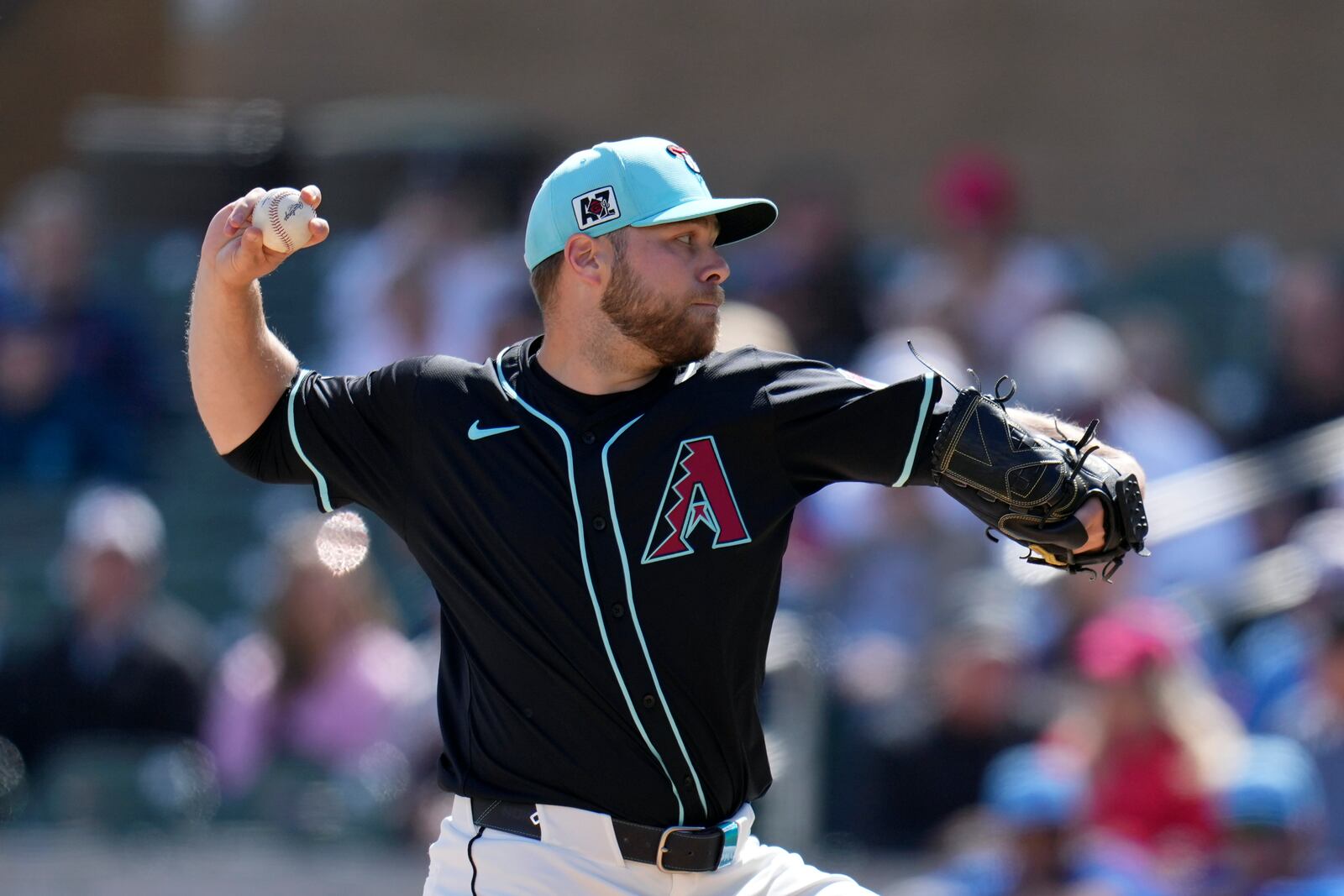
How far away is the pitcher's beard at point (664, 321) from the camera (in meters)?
3.05

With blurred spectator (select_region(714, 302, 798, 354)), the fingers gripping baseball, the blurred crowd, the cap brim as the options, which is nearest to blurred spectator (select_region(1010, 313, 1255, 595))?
the blurred crowd

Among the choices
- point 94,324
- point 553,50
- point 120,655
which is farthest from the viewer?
point 553,50

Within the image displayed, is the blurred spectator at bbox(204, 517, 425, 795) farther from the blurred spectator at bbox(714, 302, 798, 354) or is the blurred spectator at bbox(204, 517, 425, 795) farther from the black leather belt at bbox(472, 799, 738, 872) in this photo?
the black leather belt at bbox(472, 799, 738, 872)

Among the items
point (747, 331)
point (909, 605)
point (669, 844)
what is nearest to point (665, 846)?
point (669, 844)

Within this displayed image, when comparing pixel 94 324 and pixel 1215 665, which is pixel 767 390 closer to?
pixel 1215 665

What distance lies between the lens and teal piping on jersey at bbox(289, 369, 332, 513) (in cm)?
318

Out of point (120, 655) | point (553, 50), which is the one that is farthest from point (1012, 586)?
point (553, 50)

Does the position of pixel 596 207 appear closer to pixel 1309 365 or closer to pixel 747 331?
pixel 747 331

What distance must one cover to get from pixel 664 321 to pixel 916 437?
479 millimetres

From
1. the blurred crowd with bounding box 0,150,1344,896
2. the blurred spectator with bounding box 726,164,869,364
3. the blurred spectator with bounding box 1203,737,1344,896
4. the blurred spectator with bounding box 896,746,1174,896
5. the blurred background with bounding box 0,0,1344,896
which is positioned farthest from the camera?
the blurred spectator with bounding box 726,164,869,364

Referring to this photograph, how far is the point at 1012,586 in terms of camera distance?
614cm

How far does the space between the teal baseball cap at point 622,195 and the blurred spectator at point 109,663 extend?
3986mm

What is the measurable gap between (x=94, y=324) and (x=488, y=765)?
18.7ft

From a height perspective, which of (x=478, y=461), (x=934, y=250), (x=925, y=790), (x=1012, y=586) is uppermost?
(x=478, y=461)
